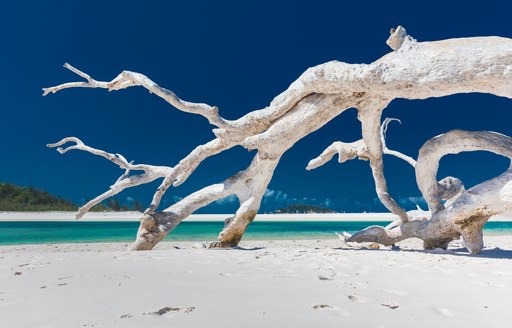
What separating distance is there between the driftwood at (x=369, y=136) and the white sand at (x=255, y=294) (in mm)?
2164

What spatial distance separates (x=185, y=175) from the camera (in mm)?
7375

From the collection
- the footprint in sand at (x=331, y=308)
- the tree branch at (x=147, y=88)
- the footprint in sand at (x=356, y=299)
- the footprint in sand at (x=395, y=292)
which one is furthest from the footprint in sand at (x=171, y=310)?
the tree branch at (x=147, y=88)

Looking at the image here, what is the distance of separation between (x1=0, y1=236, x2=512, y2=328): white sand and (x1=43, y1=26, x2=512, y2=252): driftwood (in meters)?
2.16

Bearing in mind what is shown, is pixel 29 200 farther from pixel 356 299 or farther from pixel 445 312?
pixel 445 312

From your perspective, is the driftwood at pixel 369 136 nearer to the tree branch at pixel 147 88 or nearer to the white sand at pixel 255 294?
the tree branch at pixel 147 88

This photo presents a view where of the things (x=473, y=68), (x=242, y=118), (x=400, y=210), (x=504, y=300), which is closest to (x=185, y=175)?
(x=242, y=118)

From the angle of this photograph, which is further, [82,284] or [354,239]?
[354,239]

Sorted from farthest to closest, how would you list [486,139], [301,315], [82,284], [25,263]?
[486,139]
[25,263]
[82,284]
[301,315]

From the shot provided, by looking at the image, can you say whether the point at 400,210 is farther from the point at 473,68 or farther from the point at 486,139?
the point at 473,68

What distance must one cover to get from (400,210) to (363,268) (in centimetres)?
339

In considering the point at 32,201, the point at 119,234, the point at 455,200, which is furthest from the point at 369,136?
the point at 32,201

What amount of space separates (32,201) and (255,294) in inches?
2390

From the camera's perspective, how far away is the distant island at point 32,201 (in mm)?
49594

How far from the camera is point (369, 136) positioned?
6.95m
